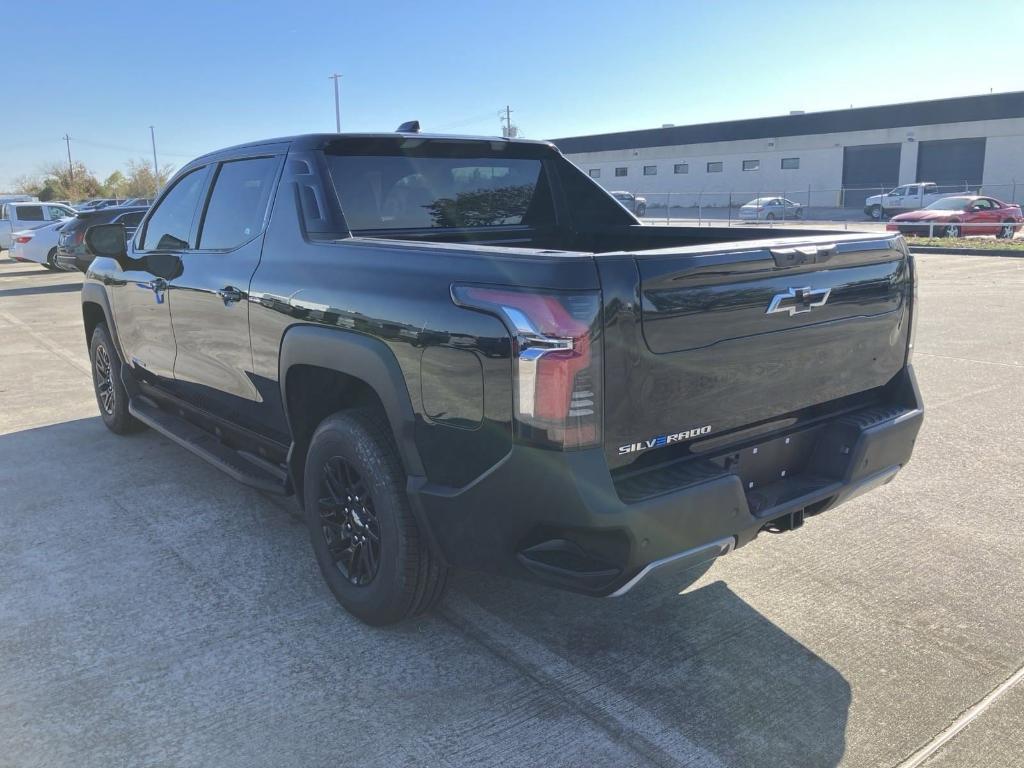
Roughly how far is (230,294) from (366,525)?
137 cm

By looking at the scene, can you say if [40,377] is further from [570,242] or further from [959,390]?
[959,390]

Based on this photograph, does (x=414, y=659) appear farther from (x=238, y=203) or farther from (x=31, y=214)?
(x=31, y=214)

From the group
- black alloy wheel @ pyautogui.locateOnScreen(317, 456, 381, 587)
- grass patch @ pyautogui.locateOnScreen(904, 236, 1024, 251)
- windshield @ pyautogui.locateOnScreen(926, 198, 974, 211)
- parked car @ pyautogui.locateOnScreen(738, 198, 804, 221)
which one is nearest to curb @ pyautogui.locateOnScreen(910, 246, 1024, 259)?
grass patch @ pyautogui.locateOnScreen(904, 236, 1024, 251)

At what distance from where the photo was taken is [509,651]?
3201mm

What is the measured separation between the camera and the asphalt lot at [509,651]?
266 cm

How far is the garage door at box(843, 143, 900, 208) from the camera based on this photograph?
49438 mm

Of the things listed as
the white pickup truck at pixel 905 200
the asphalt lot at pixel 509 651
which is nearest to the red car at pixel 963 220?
the white pickup truck at pixel 905 200

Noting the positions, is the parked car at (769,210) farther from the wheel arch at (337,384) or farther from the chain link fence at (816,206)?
the wheel arch at (337,384)

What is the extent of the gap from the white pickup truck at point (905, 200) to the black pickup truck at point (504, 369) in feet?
127

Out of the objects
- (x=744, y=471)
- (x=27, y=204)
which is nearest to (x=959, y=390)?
(x=744, y=471)

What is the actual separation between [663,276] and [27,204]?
26658 millimetres

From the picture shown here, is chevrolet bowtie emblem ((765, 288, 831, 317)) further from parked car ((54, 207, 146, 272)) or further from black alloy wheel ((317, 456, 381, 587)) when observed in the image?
parked car ((54, 207, 146, 272))

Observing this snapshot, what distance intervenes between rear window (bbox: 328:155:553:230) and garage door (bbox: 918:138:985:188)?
1871 inches

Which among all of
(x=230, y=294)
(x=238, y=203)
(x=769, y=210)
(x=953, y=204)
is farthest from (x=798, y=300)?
(x=769, y=210)
